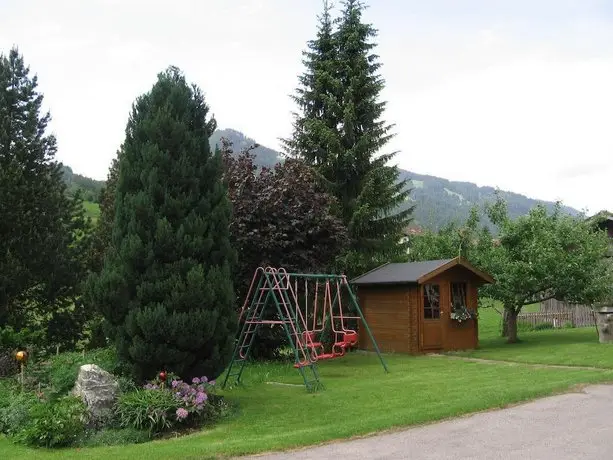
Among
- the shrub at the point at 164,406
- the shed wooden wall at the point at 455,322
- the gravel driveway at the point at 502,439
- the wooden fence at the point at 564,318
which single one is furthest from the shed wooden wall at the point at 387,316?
the wooden fence at the point at 564,318

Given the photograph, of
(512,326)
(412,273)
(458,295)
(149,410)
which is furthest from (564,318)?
(149,410)

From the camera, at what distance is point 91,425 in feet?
27.9

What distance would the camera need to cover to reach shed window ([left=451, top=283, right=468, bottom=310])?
18.6m

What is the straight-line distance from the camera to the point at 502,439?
7.02m

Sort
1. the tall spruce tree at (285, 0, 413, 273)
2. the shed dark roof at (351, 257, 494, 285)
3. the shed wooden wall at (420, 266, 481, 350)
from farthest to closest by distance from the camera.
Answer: the tall spruce tree at (285, 0, 413, 273), the shed wooden wall at (420, 266, 481, 350), the shed dark roof at (351, 257, 494, 285)

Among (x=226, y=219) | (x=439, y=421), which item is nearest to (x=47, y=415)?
(x=226, y=219)

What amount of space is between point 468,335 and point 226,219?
36.2 ft

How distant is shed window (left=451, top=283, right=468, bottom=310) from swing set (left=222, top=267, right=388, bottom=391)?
106 inches

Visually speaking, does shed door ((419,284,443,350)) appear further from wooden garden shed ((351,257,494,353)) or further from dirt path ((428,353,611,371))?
dirt path ((428,353,611,371))

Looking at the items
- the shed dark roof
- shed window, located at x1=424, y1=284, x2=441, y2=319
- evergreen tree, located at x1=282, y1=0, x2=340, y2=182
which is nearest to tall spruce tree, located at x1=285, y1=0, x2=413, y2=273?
evergreen tree, located at x1=282, y1=0, x2=340, y2=182

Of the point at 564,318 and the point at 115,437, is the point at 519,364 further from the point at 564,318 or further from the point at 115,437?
the point at 564,318

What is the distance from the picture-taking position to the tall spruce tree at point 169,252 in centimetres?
923

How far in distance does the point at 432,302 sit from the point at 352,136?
7625 millimetres

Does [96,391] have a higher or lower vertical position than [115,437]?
higher
